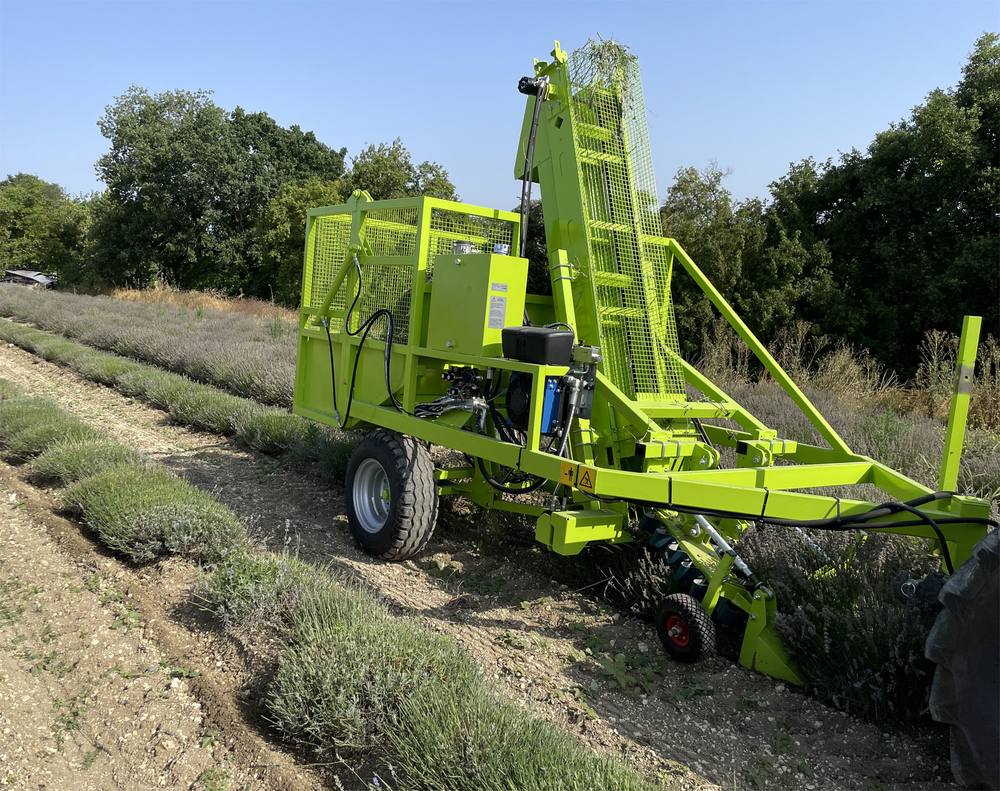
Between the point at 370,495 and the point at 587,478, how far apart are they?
2.23 metres

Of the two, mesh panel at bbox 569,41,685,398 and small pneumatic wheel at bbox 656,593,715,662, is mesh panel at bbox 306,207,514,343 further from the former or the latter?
small pneumatic wheel at bbox 656,593,715,662

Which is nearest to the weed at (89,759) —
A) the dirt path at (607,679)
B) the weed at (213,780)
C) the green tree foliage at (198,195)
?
the weed at (213,780)

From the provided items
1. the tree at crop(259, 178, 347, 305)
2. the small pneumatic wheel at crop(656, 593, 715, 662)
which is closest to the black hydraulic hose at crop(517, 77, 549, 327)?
the small pneumatic wheel at crop(656, 593, 715, 662)

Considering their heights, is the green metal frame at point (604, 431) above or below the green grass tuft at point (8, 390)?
above

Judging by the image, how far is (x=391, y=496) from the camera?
499cm

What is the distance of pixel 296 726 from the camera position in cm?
298

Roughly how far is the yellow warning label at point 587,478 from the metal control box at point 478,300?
1120 mm

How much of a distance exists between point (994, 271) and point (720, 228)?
570 centimetres

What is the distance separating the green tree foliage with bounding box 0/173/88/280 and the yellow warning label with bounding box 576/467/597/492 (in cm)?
5376

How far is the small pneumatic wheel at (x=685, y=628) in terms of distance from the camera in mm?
3703

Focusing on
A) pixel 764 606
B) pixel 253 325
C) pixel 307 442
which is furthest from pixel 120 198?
pixel 764 606

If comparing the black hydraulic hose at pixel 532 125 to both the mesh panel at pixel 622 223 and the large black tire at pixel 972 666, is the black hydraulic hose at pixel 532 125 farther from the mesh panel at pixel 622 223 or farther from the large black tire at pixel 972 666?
the large black tire at pixel 972 666

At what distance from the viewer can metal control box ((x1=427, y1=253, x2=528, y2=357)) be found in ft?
14.9

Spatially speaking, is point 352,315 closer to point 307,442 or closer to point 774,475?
point 307,442
